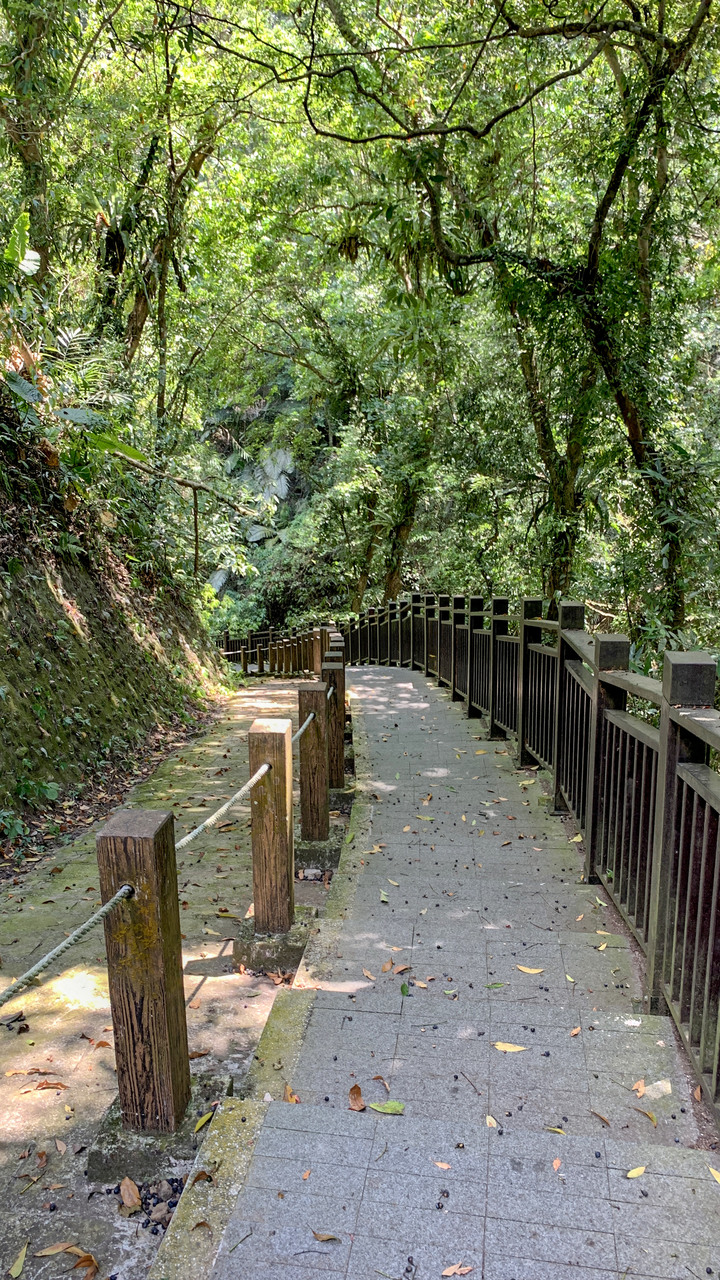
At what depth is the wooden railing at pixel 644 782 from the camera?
2.32 metres

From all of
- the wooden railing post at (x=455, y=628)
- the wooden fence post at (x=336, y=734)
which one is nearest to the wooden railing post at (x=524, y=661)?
the wooden fence post at (x=336, y=734)

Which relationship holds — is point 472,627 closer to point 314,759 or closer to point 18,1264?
point 314,759

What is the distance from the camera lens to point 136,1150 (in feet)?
7.32

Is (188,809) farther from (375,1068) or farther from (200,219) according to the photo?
(200,219)

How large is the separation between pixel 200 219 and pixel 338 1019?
12451mm

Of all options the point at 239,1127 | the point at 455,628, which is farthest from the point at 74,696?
the point at 239,1127

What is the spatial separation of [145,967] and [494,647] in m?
5.73

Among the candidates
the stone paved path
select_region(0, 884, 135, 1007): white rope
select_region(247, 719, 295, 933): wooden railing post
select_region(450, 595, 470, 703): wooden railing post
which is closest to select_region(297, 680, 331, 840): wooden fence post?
the stone paved path

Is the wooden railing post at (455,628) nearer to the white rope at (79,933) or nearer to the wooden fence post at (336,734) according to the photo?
the wooden fence post at (336,734)

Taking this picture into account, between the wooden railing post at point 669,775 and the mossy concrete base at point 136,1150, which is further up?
the wooden railing post at point 669,775

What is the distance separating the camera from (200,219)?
40.7ft

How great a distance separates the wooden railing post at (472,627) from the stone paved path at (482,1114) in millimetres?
4547

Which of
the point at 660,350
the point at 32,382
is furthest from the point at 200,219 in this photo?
the point at 660,350

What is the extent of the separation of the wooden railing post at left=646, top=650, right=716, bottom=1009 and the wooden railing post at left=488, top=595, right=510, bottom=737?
4.61 meters
